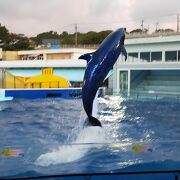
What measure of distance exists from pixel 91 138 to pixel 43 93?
51.8ft

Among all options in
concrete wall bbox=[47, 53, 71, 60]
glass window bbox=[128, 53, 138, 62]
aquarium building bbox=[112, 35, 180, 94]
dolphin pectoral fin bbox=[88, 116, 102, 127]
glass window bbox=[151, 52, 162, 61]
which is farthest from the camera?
concrete wall bbox=[47, 53, 71, 60]

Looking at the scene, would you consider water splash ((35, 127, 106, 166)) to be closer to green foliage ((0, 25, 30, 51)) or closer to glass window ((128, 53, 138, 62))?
glass window ((128, 53, 138, 62))

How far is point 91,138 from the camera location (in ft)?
22.8

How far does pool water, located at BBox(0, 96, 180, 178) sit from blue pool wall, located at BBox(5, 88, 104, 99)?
269 centimetres

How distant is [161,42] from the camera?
88.4ft

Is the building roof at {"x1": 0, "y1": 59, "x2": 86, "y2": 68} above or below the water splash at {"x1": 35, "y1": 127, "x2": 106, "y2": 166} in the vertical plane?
above

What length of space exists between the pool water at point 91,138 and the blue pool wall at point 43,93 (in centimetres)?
269

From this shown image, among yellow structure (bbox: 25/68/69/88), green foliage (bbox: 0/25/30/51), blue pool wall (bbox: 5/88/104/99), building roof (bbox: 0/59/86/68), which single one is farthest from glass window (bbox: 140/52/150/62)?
green foliage (bbox: 0/25/30/51)

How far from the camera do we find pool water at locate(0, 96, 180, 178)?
5.37 m

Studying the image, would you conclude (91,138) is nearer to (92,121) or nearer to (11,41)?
(92,121)

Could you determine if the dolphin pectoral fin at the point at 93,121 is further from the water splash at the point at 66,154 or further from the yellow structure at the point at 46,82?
the yellow structure at the point at 46,82

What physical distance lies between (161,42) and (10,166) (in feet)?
75.2

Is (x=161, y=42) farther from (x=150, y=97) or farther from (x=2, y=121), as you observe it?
(x=2, y=121)

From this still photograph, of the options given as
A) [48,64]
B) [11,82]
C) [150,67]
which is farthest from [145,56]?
[11,82]
